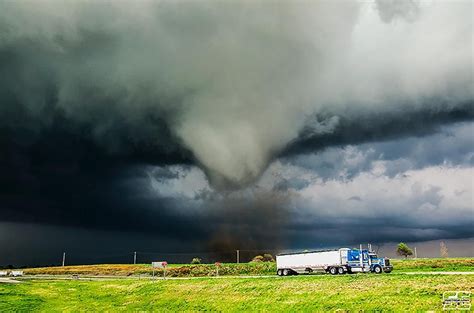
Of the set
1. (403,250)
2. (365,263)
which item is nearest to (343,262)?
(365,263)

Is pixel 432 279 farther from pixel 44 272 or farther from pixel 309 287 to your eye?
pixel 44 272

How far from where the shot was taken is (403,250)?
Result: 420ft

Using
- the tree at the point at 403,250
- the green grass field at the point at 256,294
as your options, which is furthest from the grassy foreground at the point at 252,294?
the tree at the point at 403,250

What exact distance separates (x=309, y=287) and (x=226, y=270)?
4396 cm

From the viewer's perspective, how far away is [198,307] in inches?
2029

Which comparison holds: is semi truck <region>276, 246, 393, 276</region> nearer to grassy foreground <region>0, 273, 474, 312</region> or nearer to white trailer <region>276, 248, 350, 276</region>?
Answer: white trailer <region>276, 248, 350, 276</region>

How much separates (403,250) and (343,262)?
72489 mm

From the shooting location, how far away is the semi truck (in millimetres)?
64812

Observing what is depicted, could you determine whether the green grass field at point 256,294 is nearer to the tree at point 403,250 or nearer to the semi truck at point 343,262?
the semi truck at point 343,262

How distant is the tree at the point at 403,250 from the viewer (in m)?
127

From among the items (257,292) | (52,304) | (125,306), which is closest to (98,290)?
(52,304)

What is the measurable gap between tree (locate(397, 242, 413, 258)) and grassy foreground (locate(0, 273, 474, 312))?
7894 centimetres

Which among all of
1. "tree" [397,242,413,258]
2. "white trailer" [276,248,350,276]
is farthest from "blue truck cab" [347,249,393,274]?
"tree" [397,242,413,258]

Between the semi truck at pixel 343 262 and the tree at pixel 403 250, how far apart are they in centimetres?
6715
